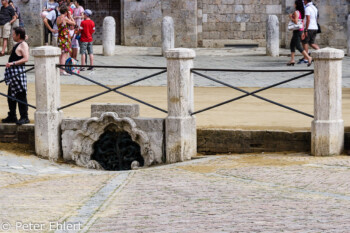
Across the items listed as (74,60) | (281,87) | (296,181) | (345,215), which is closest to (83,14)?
(74,60)

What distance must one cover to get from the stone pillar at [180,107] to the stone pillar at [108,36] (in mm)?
11195

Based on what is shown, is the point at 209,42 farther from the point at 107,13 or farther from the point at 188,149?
the point at 188,149

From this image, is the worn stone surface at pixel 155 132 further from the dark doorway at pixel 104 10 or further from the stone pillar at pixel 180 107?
the dark doorway at pixel 104 10

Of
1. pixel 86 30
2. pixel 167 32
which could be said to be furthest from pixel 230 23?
pixel 86 30

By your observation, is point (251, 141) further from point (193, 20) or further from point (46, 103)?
point (193, 20)

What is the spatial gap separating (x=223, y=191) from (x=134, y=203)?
1.02m

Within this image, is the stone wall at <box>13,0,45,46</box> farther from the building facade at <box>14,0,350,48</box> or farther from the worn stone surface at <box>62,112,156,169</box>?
the worn stone surface at <box>62,112,156,169</box>

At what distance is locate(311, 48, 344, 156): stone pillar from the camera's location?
11.2m

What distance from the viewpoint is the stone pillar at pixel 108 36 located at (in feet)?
75.1

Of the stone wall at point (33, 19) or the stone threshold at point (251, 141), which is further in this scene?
the stone wall at point (33, 19)

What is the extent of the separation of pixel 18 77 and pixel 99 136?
1541mm

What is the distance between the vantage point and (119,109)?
12.2 metres

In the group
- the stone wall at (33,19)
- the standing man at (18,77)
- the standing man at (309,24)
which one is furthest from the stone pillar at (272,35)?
the standing man at (18,77)

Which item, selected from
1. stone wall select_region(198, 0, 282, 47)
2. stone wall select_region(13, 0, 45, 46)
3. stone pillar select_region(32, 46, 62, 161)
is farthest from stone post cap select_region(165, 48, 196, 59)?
stone wall select_region(13, 0, 45, 46)
